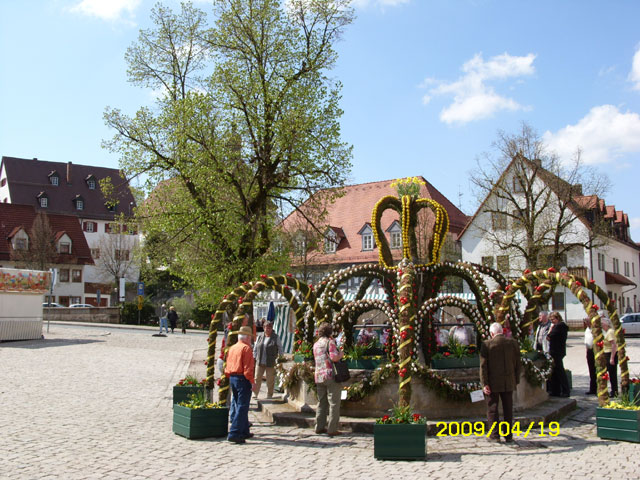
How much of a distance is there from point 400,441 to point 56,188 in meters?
76.1

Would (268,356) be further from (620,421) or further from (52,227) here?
(52,227)

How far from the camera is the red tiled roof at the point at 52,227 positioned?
62.5m

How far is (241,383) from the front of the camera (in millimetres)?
10320

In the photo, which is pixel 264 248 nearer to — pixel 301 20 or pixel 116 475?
pixel 301 20

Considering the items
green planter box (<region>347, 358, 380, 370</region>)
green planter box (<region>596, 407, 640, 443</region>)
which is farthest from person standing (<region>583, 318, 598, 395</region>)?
green planter box (<region>347, 358, 380, 370</region>)

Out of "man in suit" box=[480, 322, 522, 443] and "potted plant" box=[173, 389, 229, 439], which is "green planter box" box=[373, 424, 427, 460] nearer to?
"man in suit" box=[480, 322, 522, 443]

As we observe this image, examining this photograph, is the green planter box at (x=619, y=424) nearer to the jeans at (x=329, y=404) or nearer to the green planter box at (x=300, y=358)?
the jeans at (x=329, y=404)

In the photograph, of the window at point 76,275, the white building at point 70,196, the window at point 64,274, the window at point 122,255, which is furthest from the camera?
the white building at point 70,196

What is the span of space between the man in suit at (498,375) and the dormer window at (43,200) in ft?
242

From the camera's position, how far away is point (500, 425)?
9.89 metres

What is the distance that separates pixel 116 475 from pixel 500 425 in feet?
17.7

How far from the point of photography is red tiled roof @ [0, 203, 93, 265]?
62.5m

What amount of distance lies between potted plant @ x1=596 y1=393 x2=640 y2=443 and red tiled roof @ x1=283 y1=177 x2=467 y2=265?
3740 cm
